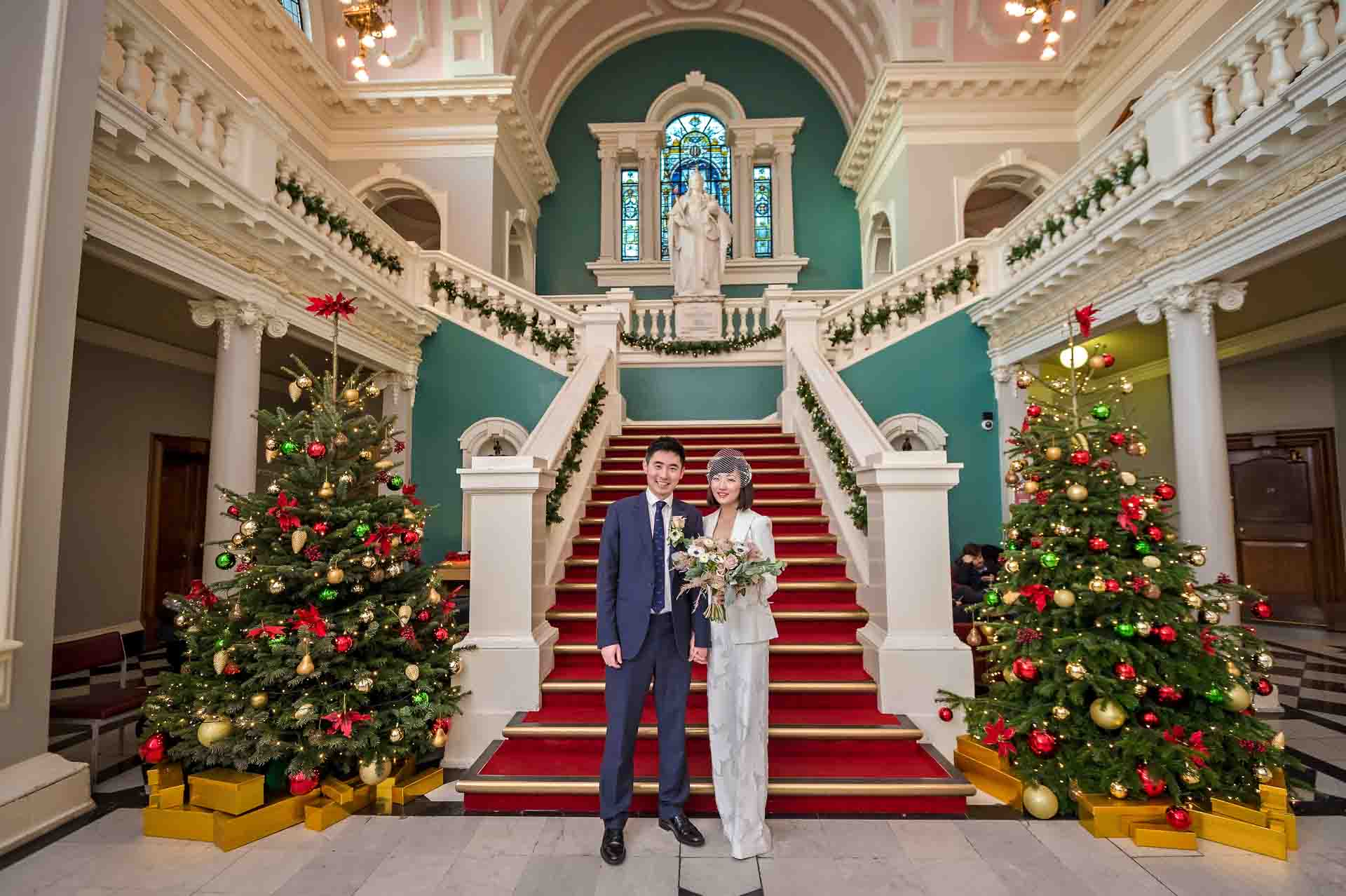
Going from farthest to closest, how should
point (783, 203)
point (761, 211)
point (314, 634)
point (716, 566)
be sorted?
point (761, 211), point (783, 203), point (314, 634), point (716, 566)

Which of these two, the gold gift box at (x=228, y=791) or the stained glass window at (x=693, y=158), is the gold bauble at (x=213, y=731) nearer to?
the gold gift box at (x=228, y=791)

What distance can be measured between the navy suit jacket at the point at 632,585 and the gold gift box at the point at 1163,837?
228 cm

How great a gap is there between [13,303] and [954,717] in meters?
5.77

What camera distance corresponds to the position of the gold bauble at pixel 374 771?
3627mm

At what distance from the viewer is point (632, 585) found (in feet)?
10.3

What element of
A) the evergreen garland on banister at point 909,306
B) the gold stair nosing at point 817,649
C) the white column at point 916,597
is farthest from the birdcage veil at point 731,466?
the evergreen garland on banister at point 909,306

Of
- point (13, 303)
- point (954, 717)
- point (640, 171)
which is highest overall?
point (640, 171)

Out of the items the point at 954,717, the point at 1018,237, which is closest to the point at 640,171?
the point at 1018,237

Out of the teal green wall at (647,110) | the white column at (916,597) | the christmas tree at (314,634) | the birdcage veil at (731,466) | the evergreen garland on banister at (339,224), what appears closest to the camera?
the birdcage veil at (731,466)

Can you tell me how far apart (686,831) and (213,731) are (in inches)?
99.5

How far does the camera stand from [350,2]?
8.07 metres

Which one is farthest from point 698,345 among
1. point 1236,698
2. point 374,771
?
point 1236,698

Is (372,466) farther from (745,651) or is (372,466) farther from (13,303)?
(745,651)

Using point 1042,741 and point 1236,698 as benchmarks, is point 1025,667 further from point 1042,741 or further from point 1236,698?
point 1236,698
